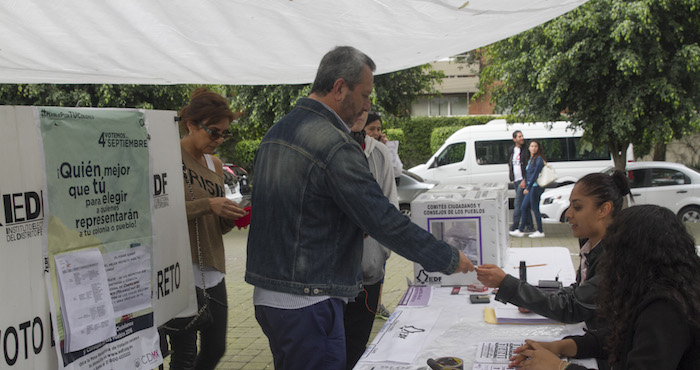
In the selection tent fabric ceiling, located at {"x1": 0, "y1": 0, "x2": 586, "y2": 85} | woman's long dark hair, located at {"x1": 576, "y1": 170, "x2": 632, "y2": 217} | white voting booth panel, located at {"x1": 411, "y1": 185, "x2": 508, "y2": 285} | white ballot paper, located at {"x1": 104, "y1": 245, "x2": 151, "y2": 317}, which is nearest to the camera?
white ballot paper, located at {"x1": 104, "y1": 245, "x2": 151, "y2": 317}

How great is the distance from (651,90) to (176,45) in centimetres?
933

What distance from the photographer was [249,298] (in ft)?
25.1

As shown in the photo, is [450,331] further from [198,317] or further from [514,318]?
[198,317]

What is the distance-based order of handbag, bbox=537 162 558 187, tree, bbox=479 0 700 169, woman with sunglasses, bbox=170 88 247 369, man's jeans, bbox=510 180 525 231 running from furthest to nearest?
man's jeans, bbox=510 180 525 231 → handbag, bbox=537 162 558 187 → tree, bbox=479 0 700 169 → woman with sunglasses, bbox=170 88 247 369

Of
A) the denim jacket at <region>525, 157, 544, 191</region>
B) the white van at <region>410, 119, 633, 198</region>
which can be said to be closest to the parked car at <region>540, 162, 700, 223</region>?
the denim jacket at <region>525, 157, 544, 191</region>

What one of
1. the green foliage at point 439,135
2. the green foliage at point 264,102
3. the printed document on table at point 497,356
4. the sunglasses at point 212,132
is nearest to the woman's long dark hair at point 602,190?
the printed document on table at point 497,356

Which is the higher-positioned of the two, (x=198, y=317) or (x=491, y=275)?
(x=491, y=275)

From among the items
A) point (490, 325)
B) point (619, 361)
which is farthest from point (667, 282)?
point (490, 325)

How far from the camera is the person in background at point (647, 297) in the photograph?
2.02 m

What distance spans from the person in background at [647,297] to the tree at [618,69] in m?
8.80

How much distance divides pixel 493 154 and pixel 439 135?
33.3 ft

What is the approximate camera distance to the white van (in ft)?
53.4

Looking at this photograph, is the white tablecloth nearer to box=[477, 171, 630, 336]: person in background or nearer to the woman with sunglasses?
box=[477, 171, 630, 336]: person in background

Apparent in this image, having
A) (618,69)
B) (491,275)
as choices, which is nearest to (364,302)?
(491,275)
